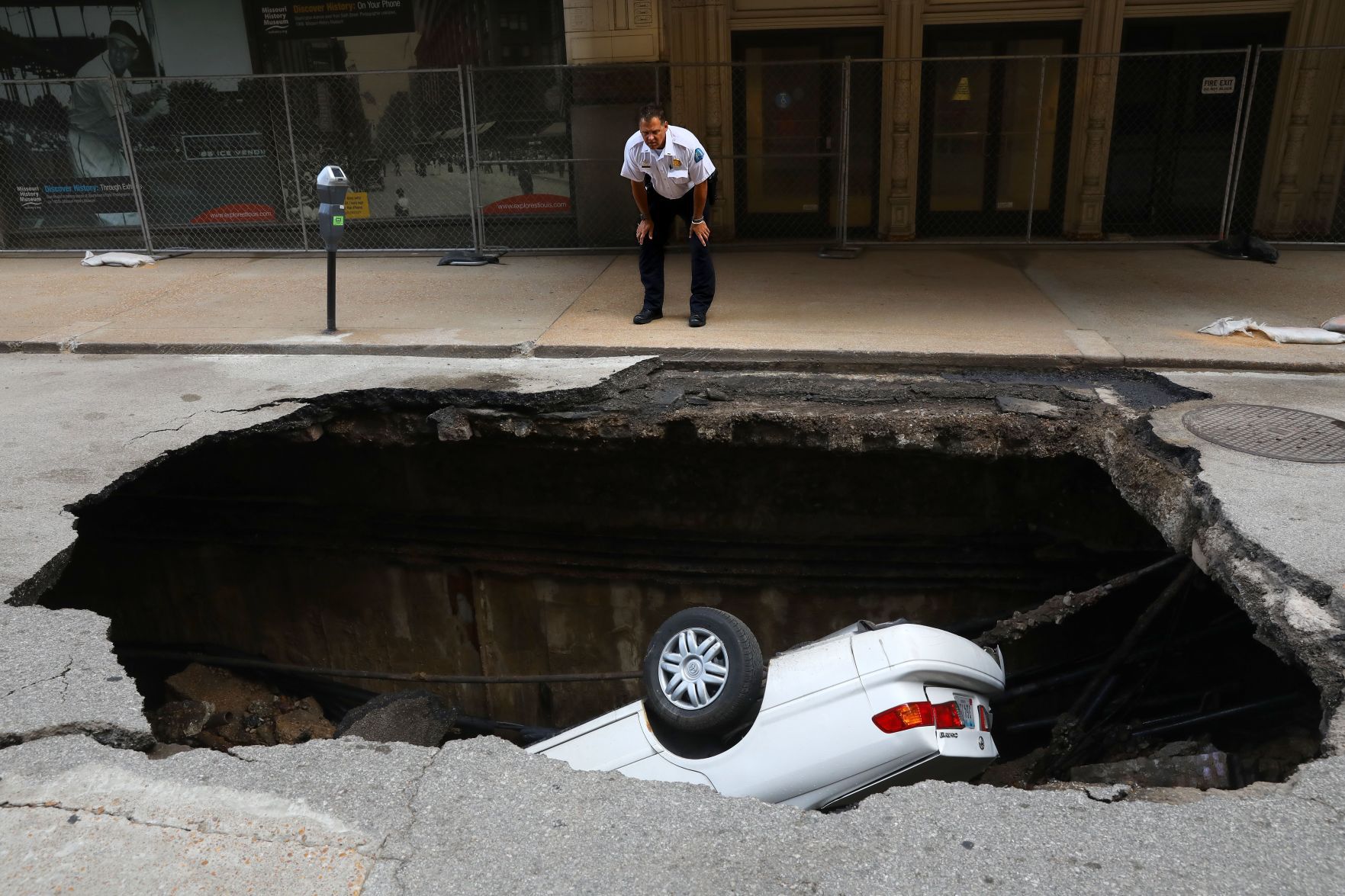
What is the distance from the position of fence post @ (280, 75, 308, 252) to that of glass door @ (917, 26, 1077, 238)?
22.2 ft

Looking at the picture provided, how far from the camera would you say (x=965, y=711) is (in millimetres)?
3916

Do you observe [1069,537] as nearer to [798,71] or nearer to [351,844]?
[351,844]

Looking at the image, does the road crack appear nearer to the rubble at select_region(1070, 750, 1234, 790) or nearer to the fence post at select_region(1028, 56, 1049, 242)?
the rubble at select_region(1070, 750, 1234, 790)

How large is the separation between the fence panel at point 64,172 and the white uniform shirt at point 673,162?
23.1 ft

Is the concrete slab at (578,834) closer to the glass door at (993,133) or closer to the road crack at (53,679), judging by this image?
the road crack at (53,679)

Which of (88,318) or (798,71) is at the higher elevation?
(798,71)

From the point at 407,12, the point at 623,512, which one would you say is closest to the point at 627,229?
the point at 407,12

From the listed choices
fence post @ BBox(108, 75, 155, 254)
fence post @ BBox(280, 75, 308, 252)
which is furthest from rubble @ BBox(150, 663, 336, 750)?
fence post @ BBox(108, 75, 155, 254)

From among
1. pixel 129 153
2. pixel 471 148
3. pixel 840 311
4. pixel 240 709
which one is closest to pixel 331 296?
pixel 240 709

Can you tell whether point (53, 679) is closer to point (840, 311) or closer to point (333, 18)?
point (840, 311)

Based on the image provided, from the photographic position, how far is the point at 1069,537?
622 cm

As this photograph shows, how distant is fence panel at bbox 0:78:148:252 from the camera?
11305 millimetres

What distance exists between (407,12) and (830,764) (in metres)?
9.94

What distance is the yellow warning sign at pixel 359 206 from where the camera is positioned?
11352 mm
